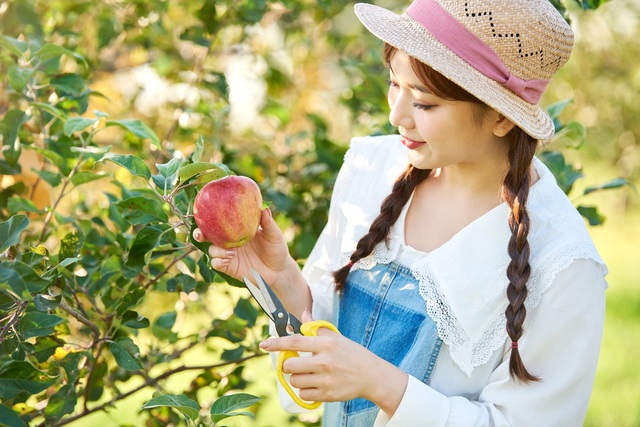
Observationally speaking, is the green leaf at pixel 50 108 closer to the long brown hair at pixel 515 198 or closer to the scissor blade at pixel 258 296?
the scissor blade at pixel 258 296

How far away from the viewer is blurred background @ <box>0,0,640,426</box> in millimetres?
1758

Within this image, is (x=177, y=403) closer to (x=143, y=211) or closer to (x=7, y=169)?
(x=143, y=211)

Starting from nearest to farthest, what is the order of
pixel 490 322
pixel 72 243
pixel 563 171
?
pixel 490 322 < pixel 72 243 < pixel 563 171

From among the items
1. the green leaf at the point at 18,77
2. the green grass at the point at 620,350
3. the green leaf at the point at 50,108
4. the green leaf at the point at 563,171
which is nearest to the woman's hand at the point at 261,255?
the green leaf at the point at 50,108

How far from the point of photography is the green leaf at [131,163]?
34.1 inches

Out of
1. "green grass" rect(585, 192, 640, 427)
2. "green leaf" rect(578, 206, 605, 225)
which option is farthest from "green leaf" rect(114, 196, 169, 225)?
"green grass" rect(585, 192, 640, 427)

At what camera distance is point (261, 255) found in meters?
1.11

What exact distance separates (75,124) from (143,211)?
8.5 inches

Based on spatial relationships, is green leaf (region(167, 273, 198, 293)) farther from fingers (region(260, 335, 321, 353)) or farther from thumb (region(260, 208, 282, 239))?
fingers (region(260, 335, 321, 353))

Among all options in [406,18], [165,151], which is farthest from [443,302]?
[165,151]

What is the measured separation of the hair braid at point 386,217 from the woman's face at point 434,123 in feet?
0.52

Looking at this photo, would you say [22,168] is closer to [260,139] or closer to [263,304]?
[263,304]

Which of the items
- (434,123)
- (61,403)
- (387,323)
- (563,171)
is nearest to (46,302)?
(61,403)

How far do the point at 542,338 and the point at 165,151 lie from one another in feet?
3.76
